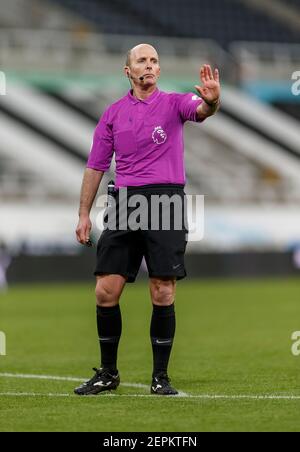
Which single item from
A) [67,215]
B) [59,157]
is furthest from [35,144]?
[67,215]

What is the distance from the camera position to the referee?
267 inches

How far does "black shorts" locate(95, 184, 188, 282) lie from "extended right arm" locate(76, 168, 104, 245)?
12cm

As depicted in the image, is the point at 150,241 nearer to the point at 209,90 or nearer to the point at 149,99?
the point at 149,99

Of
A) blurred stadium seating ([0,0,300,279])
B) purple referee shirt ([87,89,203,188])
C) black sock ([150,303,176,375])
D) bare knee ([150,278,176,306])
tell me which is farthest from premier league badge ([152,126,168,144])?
blurred stadium seating ([0,0,300,279])

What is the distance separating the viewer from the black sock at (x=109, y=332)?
22.9 feet

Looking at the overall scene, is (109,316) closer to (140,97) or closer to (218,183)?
(140,97)

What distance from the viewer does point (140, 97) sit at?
6.91 meters

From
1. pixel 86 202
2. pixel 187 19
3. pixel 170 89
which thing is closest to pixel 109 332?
pixel 86 202

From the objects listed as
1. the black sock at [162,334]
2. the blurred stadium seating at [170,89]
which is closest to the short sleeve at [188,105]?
the black sock at [162,334]

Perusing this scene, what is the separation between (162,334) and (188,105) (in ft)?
4.64

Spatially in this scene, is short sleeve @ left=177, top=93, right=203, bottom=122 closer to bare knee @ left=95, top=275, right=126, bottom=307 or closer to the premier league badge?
the premier league badge

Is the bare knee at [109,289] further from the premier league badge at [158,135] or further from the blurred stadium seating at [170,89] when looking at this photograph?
the blurred stadium seating at [170,89]

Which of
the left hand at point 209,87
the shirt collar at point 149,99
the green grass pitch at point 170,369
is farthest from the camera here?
the shirt collar at point 149,99

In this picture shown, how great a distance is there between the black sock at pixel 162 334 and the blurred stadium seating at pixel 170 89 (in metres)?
16.0
